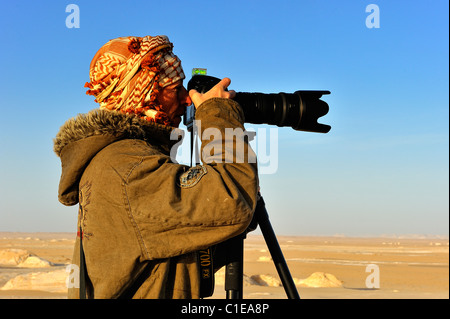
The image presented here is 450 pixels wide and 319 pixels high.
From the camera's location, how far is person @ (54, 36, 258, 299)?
1.65 m

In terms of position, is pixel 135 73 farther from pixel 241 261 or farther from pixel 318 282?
pixel 318 282

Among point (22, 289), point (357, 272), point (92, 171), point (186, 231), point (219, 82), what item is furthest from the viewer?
point (357, 272)

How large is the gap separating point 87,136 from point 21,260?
567 inches

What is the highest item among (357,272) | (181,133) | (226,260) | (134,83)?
(134,83)

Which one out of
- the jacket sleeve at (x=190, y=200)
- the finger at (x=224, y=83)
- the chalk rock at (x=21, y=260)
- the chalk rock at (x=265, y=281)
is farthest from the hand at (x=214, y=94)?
the chalk rock at (x=21, y=260)

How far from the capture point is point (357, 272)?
656 inches

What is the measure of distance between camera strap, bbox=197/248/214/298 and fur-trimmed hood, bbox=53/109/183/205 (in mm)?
428

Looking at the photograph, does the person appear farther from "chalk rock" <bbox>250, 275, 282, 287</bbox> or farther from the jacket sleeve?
"chalk rock" <bbox>250, 275, 282, 287</bbox>

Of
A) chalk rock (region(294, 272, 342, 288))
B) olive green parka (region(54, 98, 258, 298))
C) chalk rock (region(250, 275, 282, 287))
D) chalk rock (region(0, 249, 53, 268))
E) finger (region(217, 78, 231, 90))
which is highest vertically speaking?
finger (region(217, 78, 231, 90))

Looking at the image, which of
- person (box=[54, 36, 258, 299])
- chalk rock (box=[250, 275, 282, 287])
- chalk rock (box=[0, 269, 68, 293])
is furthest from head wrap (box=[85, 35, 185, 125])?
chalk rock (box=[250, 275, 282, 287])
